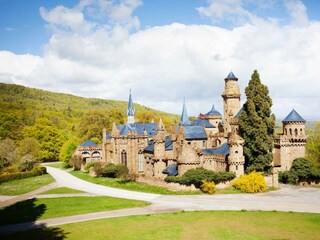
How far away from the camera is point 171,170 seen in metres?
56.5

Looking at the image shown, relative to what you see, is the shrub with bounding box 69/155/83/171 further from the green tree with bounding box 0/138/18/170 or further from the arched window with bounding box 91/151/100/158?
the green tree with bounding box 0/138/18/170

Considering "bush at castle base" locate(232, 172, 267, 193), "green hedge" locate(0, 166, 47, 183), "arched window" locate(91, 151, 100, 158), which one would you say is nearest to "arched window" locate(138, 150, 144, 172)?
"arched window" locate(91, 151, 100, 158)

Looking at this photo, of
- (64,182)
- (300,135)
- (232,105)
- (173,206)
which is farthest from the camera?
(232,105)

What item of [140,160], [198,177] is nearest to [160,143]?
[140,160]

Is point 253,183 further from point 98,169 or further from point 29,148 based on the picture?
point 29,148

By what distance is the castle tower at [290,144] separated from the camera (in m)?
59.7

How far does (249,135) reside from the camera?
55125 mm

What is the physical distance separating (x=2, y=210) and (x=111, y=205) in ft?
45.2

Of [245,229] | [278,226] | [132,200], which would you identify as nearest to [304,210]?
[278,226]

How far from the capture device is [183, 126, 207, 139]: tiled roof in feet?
211

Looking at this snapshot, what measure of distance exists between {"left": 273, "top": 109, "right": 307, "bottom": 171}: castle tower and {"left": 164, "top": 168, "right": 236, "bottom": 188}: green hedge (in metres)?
13.1

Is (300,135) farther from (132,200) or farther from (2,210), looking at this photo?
(2,210)

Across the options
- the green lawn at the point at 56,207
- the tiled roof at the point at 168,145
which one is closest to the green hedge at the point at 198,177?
the tiled roof at the point at 168,145

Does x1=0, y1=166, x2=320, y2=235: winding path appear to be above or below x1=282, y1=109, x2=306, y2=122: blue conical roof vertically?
below
